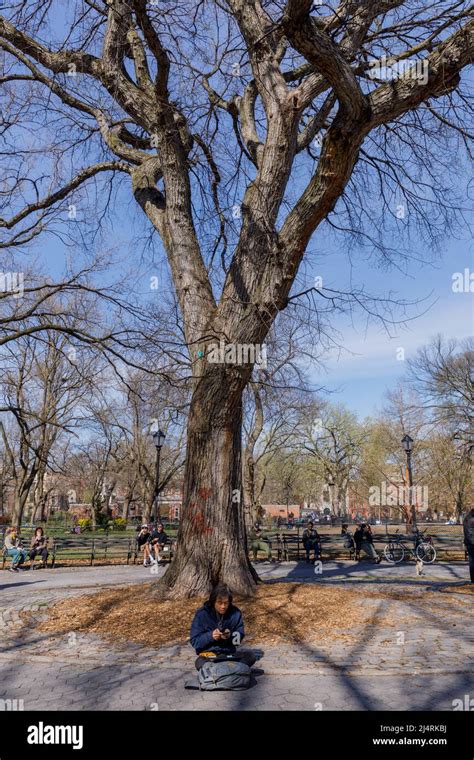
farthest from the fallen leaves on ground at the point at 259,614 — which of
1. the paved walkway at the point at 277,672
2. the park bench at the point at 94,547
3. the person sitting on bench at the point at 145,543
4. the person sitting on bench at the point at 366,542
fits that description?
the park bench at the point at 94,547

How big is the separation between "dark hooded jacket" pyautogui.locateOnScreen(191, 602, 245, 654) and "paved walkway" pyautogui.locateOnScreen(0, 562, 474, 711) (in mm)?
357

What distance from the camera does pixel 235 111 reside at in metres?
11.4

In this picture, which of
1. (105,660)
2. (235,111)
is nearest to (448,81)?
(235,111)

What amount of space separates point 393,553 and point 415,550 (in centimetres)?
156

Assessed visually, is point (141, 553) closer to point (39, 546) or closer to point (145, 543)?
point (145, 543)

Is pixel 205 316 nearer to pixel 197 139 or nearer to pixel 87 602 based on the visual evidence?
pixel 197 139

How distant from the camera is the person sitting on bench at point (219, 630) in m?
5.43

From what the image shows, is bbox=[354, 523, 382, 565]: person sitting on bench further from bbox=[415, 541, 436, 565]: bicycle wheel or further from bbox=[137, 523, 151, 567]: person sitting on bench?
bbox=[137, 523, 151, 567]: person sitting on bench

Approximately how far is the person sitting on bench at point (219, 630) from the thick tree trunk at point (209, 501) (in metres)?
2.79

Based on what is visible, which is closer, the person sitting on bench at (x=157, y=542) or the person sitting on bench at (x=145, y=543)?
the person sitting on bench at (x=157, y=542)

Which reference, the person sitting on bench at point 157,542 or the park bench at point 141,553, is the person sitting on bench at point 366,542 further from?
the person sitting on bench at point 157,542

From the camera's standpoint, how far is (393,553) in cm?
1925

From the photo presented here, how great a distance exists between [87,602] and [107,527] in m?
→ 33.2
